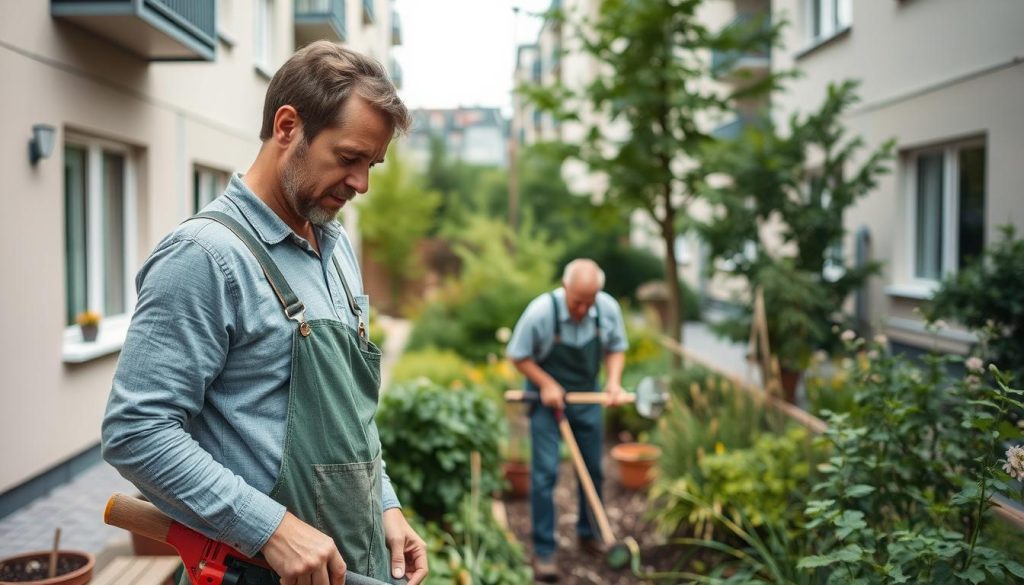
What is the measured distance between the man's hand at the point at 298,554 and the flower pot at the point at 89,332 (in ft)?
18.8

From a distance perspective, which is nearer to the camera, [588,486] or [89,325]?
[588,486]

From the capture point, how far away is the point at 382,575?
6.36 feet

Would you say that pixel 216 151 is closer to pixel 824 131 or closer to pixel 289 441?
pixel 824 131

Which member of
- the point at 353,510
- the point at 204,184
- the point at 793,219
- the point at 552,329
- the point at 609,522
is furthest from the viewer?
the point at 204,184

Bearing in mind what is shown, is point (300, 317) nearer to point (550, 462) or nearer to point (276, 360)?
point (276, 360)

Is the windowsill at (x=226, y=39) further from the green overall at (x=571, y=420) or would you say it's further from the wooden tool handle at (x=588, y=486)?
the wooden tool handle at (x=588, y=486)

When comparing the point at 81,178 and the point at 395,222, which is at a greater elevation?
the point at 395,222

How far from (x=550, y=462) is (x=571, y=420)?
357 millimetres

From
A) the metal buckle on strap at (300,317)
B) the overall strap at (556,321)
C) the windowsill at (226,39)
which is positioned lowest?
the overall strap at (556,321)

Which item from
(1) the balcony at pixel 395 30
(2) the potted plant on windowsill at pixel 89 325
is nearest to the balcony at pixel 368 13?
(1) the balcony at pixel 395 30

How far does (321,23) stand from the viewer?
497 inches

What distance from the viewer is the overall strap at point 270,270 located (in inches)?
65.9

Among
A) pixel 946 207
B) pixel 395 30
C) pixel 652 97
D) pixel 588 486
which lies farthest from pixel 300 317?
pixel 395 30

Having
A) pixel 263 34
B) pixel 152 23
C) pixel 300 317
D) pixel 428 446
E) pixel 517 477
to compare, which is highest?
pixel 263 34
